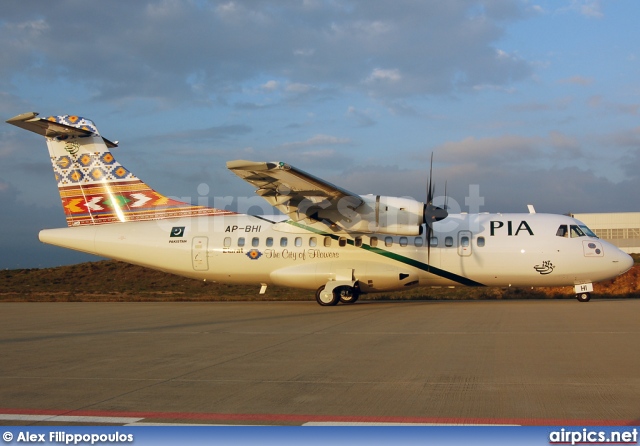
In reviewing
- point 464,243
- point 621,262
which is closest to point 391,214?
point 464,243

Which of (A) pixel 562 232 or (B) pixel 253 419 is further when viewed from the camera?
(A) pixel 562 232

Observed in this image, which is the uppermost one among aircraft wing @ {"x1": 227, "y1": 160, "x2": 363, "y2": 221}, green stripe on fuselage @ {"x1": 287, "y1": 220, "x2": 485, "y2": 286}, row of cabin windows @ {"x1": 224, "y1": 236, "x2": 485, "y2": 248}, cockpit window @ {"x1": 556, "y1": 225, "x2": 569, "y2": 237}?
aircraft wing @ {"x1": 227, "y1": 160, "x2": 363, "y2": 221}

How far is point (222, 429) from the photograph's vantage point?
5.76 metres

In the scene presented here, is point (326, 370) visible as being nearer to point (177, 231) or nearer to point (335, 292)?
point (335, 292)

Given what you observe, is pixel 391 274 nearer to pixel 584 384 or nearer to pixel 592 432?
pixel 584 384

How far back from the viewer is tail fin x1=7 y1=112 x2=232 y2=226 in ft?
75.0

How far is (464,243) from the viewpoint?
68.9ft

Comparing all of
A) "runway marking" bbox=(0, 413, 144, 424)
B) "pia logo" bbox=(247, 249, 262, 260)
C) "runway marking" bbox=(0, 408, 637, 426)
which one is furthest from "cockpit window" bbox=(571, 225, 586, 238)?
"runway marking" bbox=(0, 413, 144, 424)

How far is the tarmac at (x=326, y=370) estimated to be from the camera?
6391 millimetres

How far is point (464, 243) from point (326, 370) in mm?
13131

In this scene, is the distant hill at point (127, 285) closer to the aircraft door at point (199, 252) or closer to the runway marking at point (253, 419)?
the aircraft door at point (199, 252)

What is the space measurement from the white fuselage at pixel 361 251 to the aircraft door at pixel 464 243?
34mm

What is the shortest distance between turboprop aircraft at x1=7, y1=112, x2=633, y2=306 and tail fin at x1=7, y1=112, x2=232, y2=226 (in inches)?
1.5

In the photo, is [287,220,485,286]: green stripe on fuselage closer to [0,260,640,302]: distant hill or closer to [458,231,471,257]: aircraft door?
[458,231,471,257]: aircraft door
